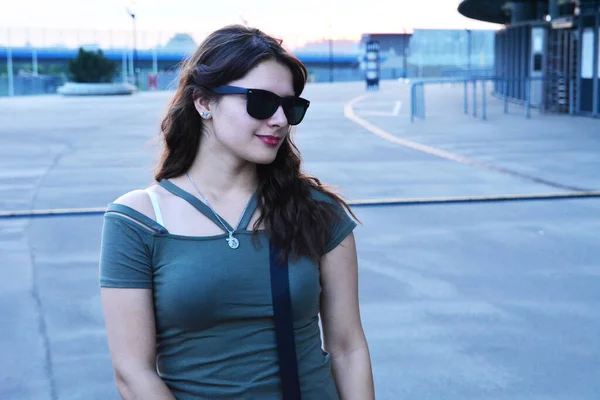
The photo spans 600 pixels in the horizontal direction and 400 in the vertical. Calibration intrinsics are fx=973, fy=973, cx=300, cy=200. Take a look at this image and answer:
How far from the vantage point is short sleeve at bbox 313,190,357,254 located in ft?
7.88

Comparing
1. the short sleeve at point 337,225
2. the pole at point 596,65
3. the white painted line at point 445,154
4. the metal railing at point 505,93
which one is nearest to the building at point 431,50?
the metal railing at point 505,93

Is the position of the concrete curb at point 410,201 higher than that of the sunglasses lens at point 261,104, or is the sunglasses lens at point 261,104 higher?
the sunglasses lens at point 261,104

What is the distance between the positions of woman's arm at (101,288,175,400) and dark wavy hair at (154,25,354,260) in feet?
1.05

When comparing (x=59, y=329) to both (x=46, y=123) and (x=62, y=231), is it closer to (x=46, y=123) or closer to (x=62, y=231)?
(x=62, y=231)

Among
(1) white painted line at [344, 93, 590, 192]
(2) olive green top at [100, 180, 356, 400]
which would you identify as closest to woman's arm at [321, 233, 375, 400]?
(2) olive green top at [100, 180, 356, 400]

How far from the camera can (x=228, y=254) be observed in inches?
87.1

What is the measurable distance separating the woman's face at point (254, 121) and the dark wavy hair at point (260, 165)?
23 millimetres

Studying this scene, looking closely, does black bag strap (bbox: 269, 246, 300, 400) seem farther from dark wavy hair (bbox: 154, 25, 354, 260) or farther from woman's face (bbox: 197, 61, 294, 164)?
woman's face (bbox: 197, 61, 294, 164)

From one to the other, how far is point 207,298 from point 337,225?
0.42m

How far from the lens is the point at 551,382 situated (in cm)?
438

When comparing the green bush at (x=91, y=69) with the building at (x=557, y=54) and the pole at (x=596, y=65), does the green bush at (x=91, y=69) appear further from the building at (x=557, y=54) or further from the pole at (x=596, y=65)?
the pole at (x=596, y=65)

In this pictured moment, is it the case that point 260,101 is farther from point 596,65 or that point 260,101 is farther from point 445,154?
point 596,65

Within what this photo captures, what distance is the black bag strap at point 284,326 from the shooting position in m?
2.21

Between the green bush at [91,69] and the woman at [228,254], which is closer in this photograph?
the woman at [228,254]
